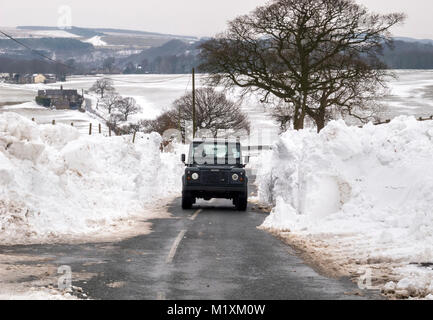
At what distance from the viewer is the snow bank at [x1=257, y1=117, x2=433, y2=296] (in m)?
10.5

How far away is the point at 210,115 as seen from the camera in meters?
94.6

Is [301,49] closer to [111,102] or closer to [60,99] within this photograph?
[60,99]

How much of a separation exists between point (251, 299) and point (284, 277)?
1589 mm

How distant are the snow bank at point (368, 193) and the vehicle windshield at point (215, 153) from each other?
414 centimetres

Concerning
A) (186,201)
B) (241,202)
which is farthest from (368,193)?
A: (186,201)

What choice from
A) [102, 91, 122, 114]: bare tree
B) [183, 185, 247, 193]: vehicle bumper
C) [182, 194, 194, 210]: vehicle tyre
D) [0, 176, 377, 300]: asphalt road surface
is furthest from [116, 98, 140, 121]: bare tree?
[0, 176, 377, 300]: asphalt road surface

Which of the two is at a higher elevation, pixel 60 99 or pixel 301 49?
pixel 301 49

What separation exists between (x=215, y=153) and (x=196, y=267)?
12.1 metres

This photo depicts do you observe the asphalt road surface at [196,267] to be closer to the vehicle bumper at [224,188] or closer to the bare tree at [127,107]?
the vehicle bumper at [224,188]

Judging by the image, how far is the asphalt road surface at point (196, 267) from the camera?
24.9ft

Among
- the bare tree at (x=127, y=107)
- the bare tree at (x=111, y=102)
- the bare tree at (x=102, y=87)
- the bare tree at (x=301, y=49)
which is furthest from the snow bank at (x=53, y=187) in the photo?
the bare tree at (x=102, y=87)

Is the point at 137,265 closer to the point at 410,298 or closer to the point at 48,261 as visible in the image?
the point at 48,261
